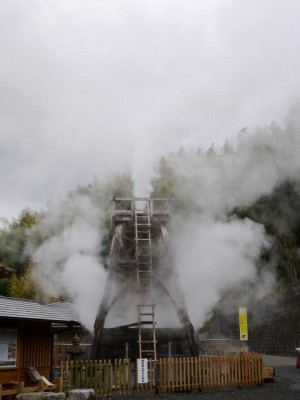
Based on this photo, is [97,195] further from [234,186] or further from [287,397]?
[287,397]

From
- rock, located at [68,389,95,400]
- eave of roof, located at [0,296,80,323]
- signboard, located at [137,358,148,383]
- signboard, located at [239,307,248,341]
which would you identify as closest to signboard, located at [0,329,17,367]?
eave of roof, located at [0,296,80,323]

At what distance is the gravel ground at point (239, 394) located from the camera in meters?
12.0

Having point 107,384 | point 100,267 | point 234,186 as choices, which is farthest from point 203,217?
point 107,384

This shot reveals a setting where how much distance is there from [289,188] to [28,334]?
763 inches

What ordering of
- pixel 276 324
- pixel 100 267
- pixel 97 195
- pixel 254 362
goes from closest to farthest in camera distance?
pixel 254 362 → pixel 100 267 → pixel 276 324 → pixel 97 195

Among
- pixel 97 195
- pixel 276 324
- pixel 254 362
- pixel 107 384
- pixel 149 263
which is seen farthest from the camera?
pixel 97 195

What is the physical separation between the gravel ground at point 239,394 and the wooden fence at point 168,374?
325 millimetres

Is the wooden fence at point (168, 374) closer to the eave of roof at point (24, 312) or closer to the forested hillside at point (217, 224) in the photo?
the eave of roof at point (24, 312)

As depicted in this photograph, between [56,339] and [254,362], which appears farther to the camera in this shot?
[56,339]

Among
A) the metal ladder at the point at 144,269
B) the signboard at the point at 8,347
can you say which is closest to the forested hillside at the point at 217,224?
the metal ladder at the point at 144,269

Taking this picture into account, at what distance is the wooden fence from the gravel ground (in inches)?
12.8

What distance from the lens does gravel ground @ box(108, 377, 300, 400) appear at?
12.0 metres

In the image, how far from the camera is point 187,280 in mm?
19969

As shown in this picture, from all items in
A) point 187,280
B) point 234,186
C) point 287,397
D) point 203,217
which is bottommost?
point 287,397
